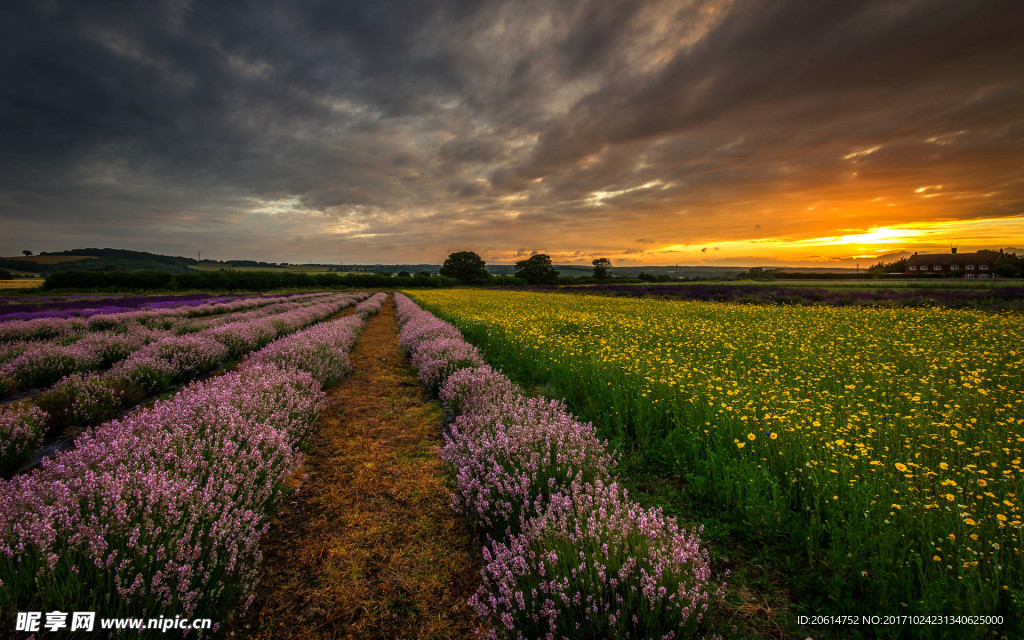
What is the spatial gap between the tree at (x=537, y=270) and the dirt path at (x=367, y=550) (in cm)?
8691

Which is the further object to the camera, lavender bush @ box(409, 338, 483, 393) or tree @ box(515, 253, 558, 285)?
tree @ box(515, 253, 558, 285)

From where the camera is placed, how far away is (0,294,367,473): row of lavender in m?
4.12

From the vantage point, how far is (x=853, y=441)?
3320 mm

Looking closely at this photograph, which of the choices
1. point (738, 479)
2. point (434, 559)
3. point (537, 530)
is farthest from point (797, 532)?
point (434, 559)

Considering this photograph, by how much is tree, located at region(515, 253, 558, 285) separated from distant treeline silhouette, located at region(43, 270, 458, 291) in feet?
73.3

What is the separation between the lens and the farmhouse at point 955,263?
5853 cm

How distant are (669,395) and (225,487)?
447 centimetres

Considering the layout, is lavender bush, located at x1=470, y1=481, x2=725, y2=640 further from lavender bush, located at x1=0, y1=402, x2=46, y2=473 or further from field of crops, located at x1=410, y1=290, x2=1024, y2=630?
lavender bush, located at x1=0, y1=402, x2=46, y2=473

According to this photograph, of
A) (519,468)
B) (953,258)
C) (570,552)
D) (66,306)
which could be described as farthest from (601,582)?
(953,258)

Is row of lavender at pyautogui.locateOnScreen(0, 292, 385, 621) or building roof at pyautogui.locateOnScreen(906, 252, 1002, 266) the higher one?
building roof at pyautogui.locateOnScreen(906, 252, 1002, 266)

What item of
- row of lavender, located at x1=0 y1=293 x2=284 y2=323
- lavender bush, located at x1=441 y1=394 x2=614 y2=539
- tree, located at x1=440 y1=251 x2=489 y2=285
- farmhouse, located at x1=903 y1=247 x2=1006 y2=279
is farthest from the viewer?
tree, located at x1=440 y1=251 x2=489 y2=285

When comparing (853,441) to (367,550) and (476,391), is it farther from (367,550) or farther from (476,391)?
(367,550)

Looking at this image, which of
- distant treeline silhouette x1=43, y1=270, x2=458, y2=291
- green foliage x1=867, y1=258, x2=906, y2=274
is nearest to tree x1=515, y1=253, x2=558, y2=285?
distant treeline silhouette x1=43, y1=270, x2=458, y2=291
